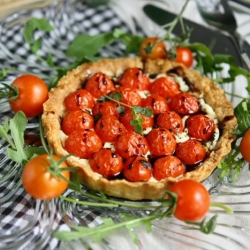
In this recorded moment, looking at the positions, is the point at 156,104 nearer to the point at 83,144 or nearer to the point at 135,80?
the point at 135,80

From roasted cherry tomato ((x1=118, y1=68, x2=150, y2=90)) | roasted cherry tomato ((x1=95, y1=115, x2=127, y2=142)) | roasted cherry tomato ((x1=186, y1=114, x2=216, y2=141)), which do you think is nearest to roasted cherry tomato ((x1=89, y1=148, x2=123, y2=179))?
roasted cherry tomato ((x1=95, y1=115, x2=127, y2=142))

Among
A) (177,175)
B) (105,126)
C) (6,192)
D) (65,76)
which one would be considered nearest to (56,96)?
(65,76)

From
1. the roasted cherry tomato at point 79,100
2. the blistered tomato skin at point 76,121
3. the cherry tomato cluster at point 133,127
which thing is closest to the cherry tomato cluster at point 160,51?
the cherry tomato cluster at point 133,127

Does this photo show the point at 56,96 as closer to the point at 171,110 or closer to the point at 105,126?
the point at 105,126

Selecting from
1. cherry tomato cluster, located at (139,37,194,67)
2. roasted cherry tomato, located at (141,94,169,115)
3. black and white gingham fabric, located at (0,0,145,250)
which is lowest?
black and white gingham fabric, located at (0,0,145,250)

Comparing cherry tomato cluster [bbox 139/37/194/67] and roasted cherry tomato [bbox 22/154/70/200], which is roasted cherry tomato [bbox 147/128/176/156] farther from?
cherry tomato cluster [bbox 139/37/194/67]

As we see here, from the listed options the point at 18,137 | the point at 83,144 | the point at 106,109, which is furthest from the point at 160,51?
the point at 18,137

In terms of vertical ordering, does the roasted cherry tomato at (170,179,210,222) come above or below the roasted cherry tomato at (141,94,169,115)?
below

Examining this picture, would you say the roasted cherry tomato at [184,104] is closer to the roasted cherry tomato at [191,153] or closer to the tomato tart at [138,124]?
the tomato tart at [138,124]
